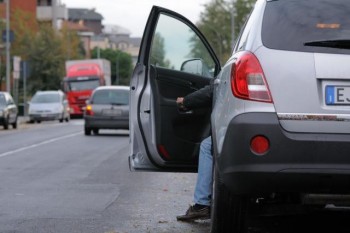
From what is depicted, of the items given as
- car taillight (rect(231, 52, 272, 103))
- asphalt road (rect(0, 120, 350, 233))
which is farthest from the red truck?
car taillight (rect(231, 52, 272, 103))

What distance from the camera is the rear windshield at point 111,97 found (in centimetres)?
2409

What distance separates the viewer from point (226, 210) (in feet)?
18.4

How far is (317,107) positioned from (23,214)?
402 cm

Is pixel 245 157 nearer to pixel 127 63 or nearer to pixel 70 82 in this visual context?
pixel 70 82

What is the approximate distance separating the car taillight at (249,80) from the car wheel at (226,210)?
32.9 inches

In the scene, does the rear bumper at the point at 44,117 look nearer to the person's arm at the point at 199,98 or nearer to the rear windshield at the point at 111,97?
the rear windshield at the point at 111,97

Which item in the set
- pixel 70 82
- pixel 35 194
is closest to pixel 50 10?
pixel 70 82

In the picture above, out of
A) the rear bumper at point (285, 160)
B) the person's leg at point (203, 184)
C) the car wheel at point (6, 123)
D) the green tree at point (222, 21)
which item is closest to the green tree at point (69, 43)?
the green tree at point (222, 21)

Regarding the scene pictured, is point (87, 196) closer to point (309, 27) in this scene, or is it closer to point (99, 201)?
point (99, 201)

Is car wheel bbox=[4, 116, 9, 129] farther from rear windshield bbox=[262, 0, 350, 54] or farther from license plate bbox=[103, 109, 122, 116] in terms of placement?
rear windshield bbox=[262, 0, 350, 54]

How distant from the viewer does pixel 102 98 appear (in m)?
24.4

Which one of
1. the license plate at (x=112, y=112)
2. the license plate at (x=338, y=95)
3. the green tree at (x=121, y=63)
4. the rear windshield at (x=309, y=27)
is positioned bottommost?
the green tree at (x=121, y=63)

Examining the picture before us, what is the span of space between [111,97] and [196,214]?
17.4 meters

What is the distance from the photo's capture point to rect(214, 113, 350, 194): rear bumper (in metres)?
4.79
